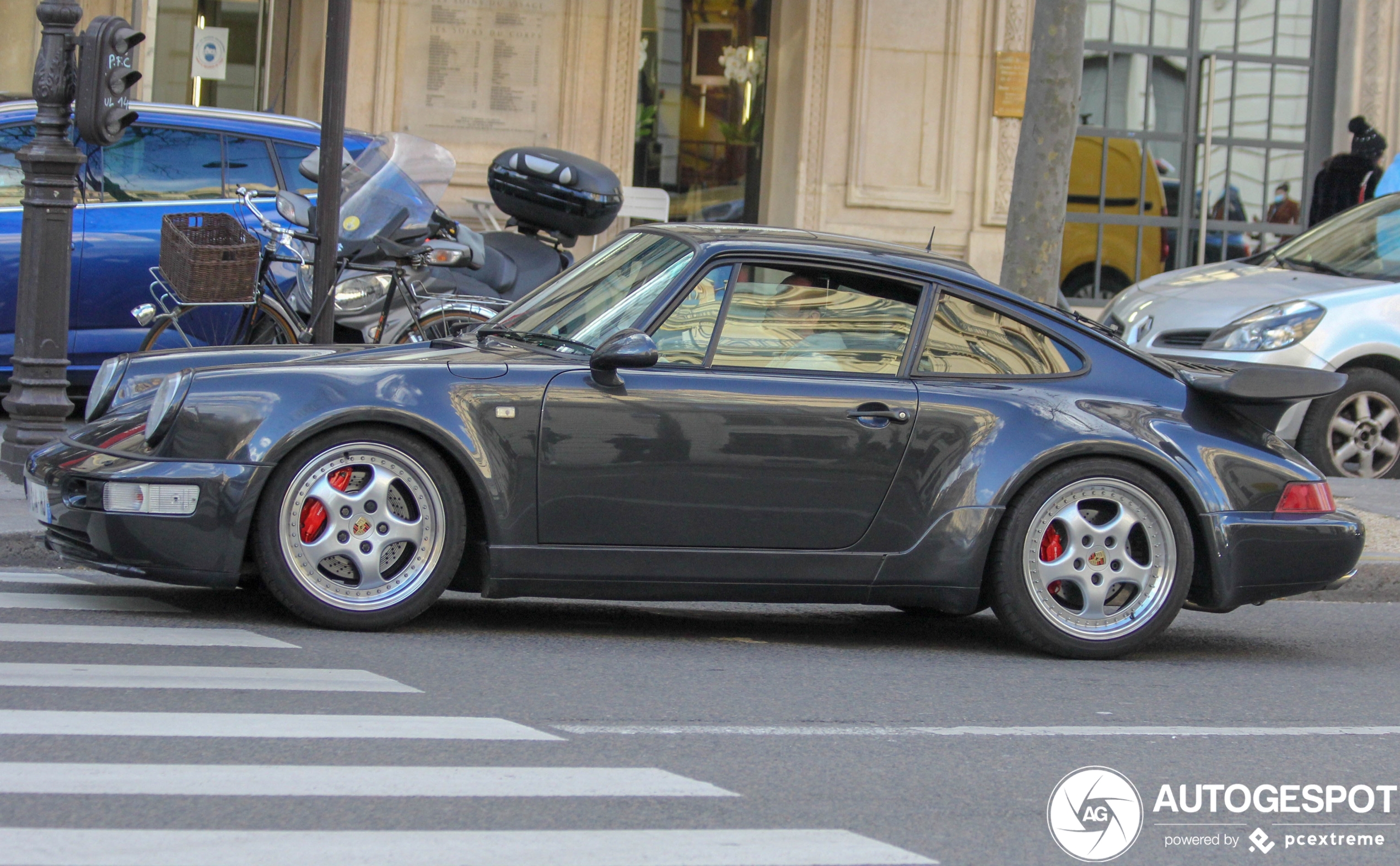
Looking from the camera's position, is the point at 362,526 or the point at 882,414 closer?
the point at 362,526

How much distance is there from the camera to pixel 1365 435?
10820mm

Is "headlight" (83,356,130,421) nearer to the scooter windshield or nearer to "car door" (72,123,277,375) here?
the scooter windshield

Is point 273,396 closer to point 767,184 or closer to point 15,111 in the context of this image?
point 15,111

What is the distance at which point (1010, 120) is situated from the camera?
1656cm

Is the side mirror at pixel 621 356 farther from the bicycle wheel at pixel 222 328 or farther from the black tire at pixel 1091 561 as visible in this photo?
the bicycle wheel at pixel 222 328

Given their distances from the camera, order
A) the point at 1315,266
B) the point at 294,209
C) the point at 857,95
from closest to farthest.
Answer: the point at 294,209 → the point at 1315,266 → the point at 857,95

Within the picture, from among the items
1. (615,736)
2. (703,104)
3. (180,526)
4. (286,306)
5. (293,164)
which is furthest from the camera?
(703,104)

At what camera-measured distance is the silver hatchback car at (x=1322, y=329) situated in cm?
1041

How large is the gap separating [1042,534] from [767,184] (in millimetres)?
11142

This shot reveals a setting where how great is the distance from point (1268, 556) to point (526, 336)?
9.18 feet

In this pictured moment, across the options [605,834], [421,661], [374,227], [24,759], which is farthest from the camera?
[374,227]

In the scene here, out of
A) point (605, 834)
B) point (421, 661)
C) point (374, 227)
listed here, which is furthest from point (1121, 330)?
point (605, 834)

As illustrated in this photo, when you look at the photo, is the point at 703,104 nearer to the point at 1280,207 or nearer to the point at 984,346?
the point at 1280,207

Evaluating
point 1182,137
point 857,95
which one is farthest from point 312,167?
point 1182,137
